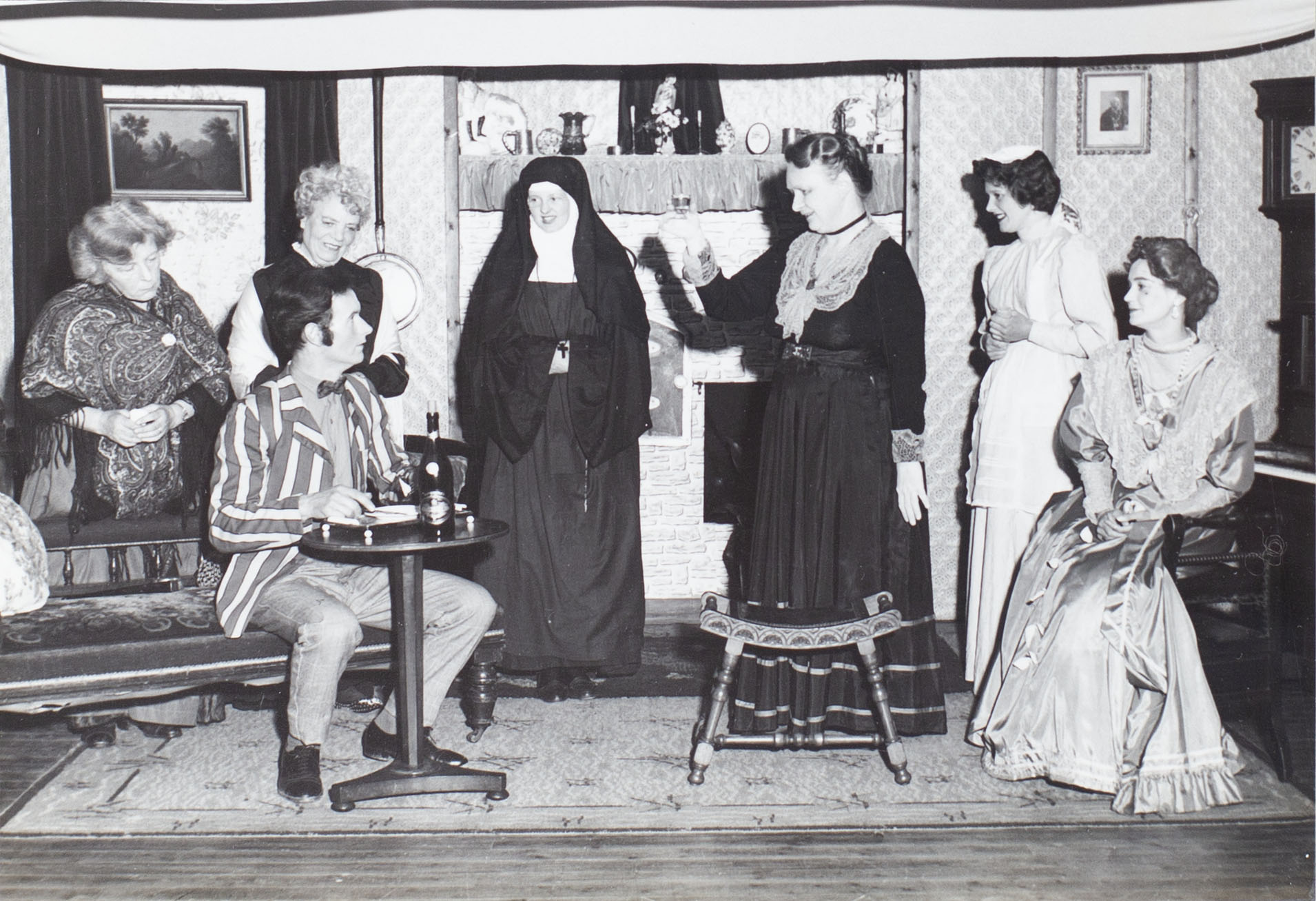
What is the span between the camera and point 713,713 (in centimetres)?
352

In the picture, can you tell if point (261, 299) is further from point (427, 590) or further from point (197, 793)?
point (197, 793)

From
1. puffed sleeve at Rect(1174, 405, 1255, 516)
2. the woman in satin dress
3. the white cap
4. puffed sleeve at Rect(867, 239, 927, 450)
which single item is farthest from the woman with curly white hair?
puffed sleeve at Rect(1174, 405, 1255, 516)

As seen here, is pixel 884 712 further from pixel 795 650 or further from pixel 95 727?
pixel 95 727

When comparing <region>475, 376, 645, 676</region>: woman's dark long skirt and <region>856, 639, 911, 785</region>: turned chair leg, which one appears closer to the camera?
<region>856, 639, 911, 785</region>: turned chair leg

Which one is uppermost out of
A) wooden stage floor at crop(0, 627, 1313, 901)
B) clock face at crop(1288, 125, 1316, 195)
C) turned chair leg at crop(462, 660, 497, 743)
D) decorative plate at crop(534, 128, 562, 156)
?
decorative plate at crop(534, 128, 562, 156)

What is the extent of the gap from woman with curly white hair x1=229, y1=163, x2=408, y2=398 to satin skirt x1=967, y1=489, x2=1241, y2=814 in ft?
7.65

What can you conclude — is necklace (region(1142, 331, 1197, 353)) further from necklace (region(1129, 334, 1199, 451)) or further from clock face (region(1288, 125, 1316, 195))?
clock face (region(1288, 125, 1316, 195))

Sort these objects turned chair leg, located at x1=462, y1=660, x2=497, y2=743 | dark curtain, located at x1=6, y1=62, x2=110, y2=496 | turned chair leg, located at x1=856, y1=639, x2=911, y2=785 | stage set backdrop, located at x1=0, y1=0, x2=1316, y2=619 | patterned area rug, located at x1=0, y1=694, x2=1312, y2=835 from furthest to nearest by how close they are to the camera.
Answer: dark curtain, located at x1=6, y1=62, x2=110, y2=496 → stage set backdrop, located at x1=0, y1=0, x2=1316, y2=619 → turned chair leg, located at x1=462, y1=660, x2=497, y2=743 → turned chair leg, located at x1=856, y1=639, x2=911, y2=785 → patterned area rug, located at x1=0, y1=694, x2=1312, y2=835

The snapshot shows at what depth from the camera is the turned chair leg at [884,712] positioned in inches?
138

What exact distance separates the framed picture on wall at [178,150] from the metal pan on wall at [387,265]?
0.64 meters

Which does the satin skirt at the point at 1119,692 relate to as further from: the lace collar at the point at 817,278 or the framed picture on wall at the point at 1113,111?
the framed picture on wall at the point at 1113,111

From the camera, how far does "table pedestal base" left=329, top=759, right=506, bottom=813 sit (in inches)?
132

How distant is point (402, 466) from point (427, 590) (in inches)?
16.9

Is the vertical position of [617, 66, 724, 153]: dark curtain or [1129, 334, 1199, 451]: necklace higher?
[617, 66, 724, 153]: dark curtain
